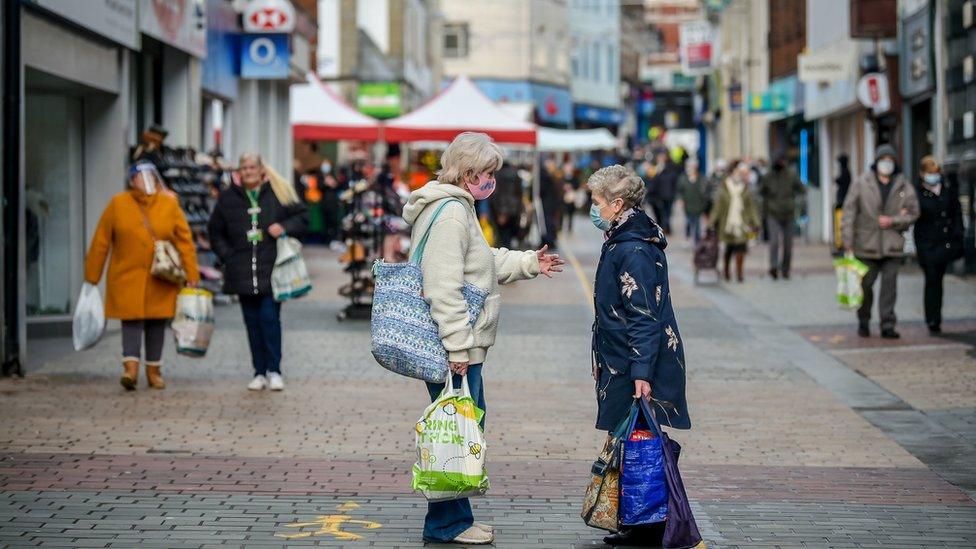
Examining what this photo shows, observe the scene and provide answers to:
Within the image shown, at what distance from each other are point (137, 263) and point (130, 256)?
0.07m

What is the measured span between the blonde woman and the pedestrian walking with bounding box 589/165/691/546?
294 millimetres

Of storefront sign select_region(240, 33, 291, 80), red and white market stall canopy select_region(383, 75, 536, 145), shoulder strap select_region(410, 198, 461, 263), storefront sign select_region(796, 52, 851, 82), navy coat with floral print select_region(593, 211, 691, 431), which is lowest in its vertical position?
navy coat with floral print select_region(593, 211, 691, 431)

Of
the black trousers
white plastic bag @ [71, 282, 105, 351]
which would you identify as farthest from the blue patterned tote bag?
the black trousers

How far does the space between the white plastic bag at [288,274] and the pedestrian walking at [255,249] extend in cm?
5

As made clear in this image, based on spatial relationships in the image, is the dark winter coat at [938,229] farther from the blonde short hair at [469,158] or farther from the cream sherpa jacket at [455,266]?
the blonde short hair at [469,158]

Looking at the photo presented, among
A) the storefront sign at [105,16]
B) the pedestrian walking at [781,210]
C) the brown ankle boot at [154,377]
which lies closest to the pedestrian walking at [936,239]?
the brown ankle boot at [154,377]

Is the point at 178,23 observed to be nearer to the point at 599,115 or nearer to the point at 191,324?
the point at 191,324

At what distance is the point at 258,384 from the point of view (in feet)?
38.8

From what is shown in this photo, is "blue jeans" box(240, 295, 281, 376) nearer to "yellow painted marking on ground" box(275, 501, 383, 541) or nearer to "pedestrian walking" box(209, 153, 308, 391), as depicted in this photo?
"pedestrian walking" box(209, 153, 308, 391)

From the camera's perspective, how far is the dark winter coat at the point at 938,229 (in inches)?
612

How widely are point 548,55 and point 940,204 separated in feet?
195

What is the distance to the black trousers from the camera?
15.5 m

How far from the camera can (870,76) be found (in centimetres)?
2617

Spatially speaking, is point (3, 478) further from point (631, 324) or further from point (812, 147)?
point (812, 147)
